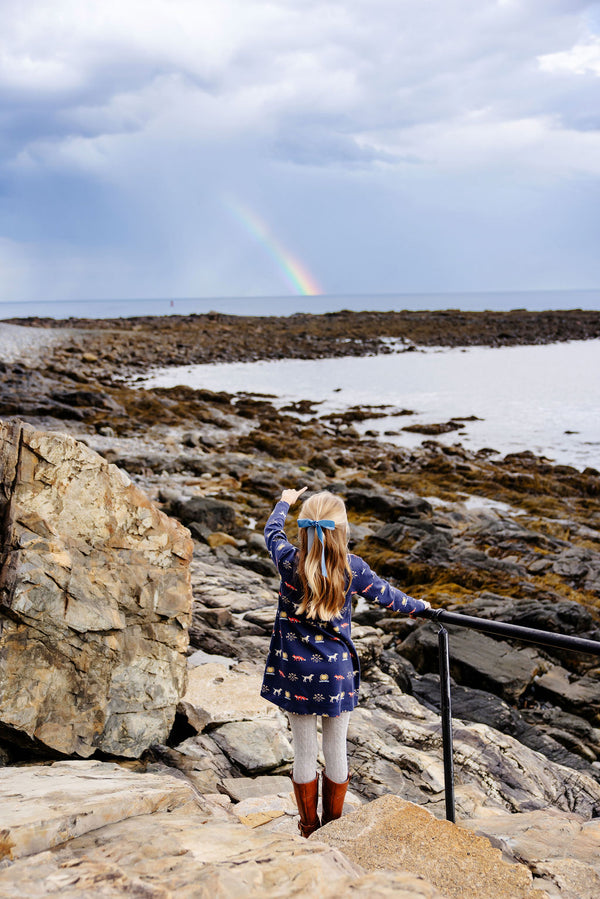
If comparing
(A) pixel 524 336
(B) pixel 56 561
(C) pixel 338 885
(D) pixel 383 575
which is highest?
(A) pixel 524 336

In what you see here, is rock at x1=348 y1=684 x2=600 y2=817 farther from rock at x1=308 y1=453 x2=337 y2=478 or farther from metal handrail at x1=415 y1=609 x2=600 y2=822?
rock at x1=308 y1=453 x2=337 y2=478

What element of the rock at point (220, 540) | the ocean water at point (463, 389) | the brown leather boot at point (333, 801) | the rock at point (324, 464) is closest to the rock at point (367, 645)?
the brown leather boot at point (333, 801)

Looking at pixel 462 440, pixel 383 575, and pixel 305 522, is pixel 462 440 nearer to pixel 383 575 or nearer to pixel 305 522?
pixel 383 575

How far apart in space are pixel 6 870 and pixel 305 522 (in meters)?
1.78

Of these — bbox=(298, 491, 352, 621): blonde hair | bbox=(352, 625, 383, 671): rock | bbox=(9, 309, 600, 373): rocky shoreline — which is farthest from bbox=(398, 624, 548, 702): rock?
bbox=(9, 309, 600, 373): rocky shoreline

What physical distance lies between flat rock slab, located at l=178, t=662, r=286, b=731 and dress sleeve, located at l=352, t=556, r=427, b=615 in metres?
2.08

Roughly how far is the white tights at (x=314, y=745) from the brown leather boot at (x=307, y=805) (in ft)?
0.14

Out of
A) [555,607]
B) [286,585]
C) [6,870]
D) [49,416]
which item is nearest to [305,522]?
[286,585]

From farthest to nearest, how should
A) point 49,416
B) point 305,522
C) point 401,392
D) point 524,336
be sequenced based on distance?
point 524,336
point 401,392
point 49,416
point 305,522

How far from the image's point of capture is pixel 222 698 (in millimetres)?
5188

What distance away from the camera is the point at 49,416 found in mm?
21688

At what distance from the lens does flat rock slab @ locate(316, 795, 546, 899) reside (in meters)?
2.48

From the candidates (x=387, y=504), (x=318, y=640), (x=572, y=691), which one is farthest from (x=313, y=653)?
(x=387, y=504)

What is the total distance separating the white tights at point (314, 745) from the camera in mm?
3373
